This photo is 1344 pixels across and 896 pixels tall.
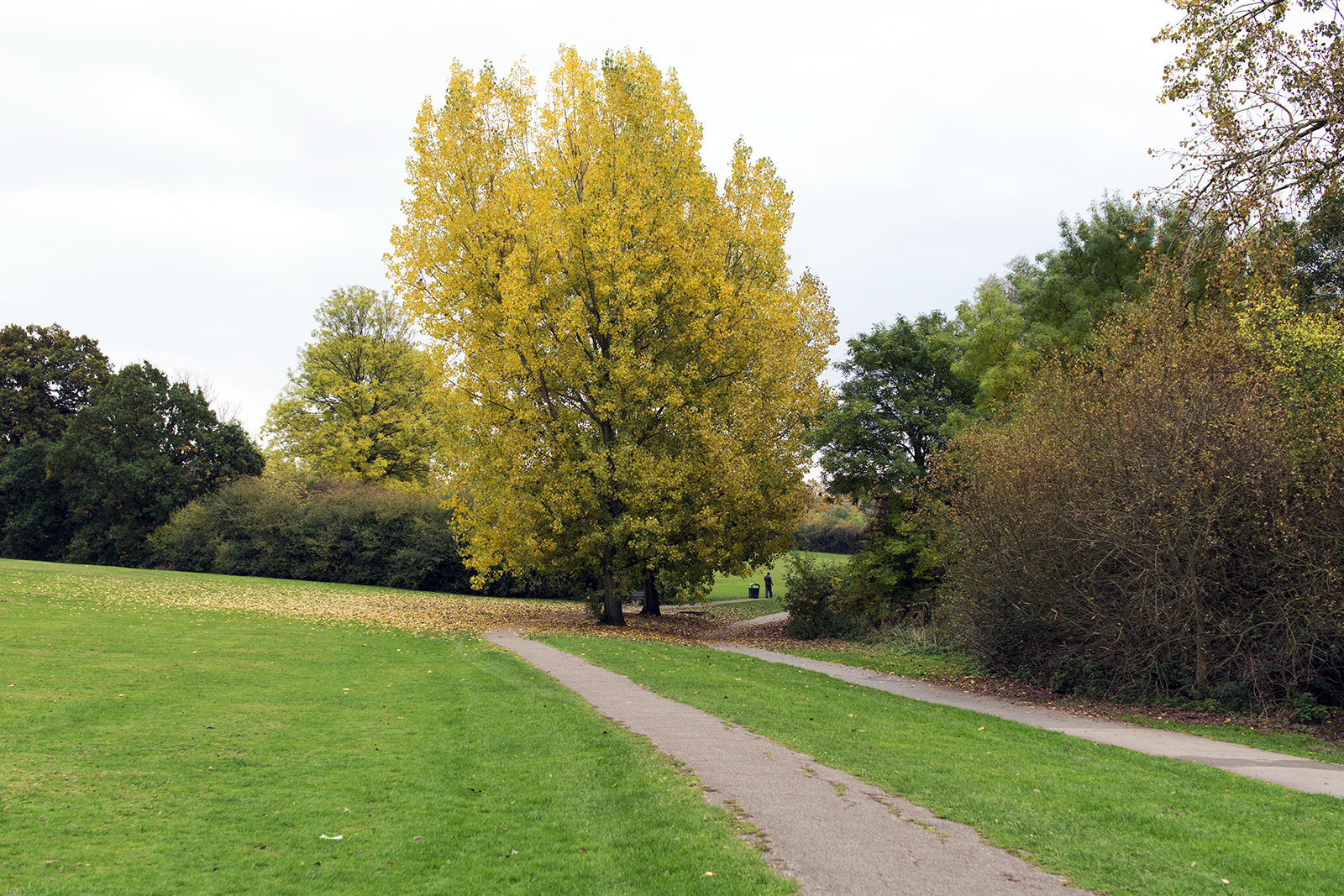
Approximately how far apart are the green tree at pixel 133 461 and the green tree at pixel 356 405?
3541 mm

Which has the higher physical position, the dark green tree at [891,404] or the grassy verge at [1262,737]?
the dark green tree at [891,404]

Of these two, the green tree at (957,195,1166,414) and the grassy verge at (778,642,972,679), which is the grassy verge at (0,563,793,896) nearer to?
the grassy verge at (778,642,972,679)

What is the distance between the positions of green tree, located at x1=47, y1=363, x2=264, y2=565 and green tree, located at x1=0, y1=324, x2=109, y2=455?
15.7ft

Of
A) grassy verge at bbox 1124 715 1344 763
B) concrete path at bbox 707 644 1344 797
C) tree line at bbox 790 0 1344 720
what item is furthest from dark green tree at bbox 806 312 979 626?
grassy verge at bbox 1124 715 1344 763

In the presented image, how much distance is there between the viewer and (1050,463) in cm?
1323

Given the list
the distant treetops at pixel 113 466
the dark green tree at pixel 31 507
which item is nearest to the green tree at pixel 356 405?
the distant treetops at pixel 113 466

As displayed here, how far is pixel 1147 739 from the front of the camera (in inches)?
390

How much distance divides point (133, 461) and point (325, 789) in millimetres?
40691

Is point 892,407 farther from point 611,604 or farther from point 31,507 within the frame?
point 31,507

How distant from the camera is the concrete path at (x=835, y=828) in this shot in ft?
15.6

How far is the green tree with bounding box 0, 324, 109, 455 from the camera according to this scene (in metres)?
43.9

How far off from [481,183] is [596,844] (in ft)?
66.9

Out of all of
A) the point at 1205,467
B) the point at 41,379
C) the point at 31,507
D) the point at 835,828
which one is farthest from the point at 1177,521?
the point at 41,379

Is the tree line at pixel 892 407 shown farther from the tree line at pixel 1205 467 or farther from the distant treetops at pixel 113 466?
the distant treetops at pixel 113 466
